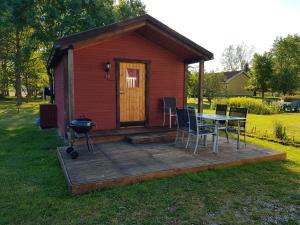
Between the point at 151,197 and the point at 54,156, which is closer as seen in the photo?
the point at 151,197

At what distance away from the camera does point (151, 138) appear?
228 inches

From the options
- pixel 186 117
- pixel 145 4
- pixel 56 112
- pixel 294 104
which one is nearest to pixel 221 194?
pixel 186 117

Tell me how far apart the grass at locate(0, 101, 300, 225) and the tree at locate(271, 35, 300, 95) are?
27743mm

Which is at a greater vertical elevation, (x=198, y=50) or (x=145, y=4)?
(x=145, y=4)

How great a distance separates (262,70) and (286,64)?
323 centimetres

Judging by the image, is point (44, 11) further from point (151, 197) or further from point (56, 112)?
point (151, 197)

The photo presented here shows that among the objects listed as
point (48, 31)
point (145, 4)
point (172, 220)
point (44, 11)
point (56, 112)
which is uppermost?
point (145, 4)

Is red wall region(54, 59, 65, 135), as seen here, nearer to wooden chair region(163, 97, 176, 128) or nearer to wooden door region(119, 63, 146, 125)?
wooden door region(119, 63, 146, 125)

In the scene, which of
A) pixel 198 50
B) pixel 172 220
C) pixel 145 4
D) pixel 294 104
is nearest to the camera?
pixel 172 220

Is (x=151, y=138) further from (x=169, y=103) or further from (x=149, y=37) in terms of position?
(x=149, y=37)

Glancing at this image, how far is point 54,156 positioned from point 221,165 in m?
3.33

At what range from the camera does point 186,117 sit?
5031mm

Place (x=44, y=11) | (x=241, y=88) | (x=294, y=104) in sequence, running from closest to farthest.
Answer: (x=44, y=11) → (x=294, y=104) → (x=241, y=88)

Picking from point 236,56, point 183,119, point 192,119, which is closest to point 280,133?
point 183,119
